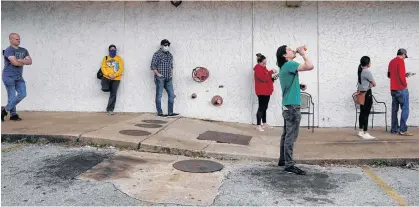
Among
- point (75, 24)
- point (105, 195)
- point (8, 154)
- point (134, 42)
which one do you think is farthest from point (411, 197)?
point (75, 24)

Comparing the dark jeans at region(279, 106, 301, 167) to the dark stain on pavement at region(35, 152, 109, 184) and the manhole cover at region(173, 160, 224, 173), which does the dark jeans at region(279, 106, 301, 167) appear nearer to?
the manhole cover at region(173, 160, 224, 173)

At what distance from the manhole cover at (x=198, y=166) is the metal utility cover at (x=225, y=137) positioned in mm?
1509

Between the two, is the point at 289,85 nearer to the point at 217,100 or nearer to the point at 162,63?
the point at 217,100

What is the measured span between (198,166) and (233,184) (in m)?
0.92

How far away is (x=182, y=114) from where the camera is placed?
34.6 feet

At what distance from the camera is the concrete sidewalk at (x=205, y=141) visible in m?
7.07

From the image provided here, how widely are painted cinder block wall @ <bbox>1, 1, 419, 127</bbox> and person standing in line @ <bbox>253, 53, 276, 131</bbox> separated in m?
0.80

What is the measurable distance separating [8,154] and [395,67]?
7.48m

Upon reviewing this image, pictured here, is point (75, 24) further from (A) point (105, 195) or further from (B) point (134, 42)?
(A) point (105, 195)

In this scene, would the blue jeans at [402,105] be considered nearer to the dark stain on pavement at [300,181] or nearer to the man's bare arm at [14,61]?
the dark stain on pavement at [300,181]

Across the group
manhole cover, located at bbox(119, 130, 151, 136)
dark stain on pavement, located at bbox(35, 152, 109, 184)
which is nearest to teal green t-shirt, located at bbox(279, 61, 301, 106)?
dark stain on pavement, located at bbox(35, 152, 109, 184)

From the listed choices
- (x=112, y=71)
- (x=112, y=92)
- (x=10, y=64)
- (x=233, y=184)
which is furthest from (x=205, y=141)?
(x=10, y=64)

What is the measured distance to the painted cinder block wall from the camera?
33.6ft

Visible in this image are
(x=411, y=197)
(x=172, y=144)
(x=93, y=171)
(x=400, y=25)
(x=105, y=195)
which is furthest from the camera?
(x=400, y=25)
